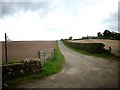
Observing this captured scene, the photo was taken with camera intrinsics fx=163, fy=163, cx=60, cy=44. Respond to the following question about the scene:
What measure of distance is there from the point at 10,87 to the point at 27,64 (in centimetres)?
231

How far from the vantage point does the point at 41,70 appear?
11016mm

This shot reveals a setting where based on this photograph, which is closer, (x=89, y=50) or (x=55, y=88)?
(x=55, y=88)

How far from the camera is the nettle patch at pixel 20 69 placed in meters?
9.54

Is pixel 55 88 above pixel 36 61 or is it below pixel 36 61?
below

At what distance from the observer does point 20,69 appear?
10039 mm

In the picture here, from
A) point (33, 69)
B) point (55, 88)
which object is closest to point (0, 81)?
point (33, 69)

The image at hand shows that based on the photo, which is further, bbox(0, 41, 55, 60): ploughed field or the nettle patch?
bbox(0, 41, 55, 60): ploughed field

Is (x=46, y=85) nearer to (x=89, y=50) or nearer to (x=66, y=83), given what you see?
(x=66, y=83)

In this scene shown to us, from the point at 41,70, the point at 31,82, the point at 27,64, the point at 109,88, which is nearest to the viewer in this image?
the point at 109,88

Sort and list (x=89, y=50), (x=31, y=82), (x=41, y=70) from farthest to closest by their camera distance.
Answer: (x=89, y=50) → (x=41, y=70) → (x=31, y=82)

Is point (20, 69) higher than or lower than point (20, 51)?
higher

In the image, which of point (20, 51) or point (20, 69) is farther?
point (20, 51)

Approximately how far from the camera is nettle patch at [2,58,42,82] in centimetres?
954

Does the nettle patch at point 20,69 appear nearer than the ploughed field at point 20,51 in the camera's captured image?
Yes
